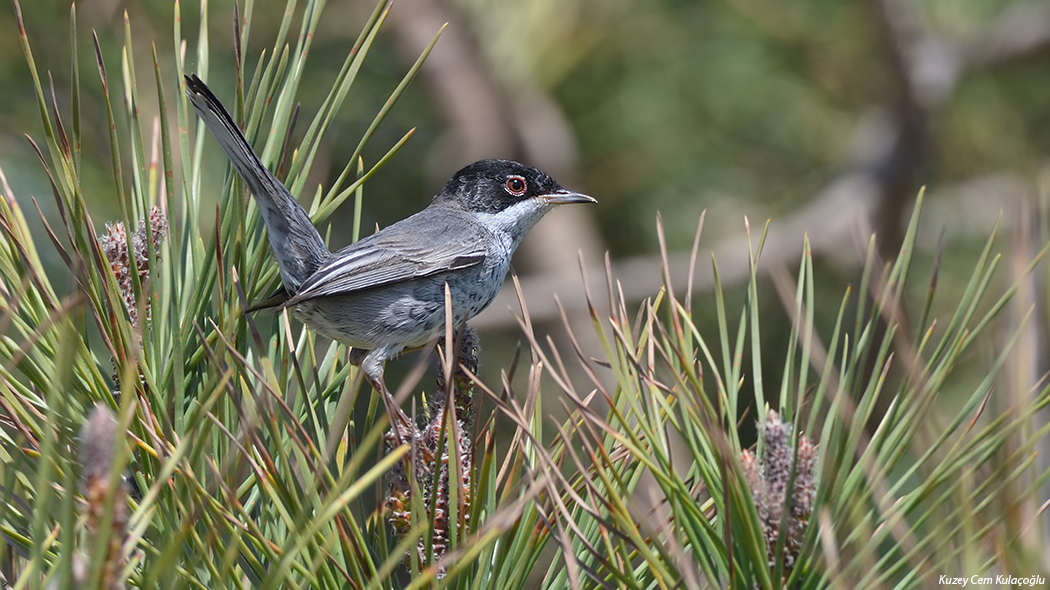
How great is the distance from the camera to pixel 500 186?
368 centimetres

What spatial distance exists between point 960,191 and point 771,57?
1.22 m

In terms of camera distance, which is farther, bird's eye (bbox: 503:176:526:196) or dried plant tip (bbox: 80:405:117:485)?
bird's eye (bbox: 503:176:526:196)

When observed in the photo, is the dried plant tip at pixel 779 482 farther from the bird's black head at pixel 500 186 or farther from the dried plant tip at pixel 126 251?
the bird's black head at pixel 500 186

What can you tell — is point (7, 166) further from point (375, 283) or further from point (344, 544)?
point (344, 544)

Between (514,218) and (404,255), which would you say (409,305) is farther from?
(514,218)

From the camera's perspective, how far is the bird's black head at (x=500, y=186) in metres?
3.63

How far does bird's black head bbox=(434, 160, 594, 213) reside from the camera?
363 cm

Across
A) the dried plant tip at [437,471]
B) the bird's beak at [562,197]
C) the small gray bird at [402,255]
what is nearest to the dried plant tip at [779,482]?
the dried plant tip at [437,471]

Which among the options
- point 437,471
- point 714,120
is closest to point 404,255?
point 437,471

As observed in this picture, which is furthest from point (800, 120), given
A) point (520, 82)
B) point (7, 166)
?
point (7, 166)

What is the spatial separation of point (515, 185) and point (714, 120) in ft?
6.06

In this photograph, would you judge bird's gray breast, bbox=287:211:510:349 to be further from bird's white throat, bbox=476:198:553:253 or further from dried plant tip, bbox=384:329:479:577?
dried plant tip, bbox=384:329:479:577

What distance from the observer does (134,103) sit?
5.50ft

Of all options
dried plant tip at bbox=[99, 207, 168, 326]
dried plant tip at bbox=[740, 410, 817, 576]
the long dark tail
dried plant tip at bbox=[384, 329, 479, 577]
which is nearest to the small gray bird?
the long dark tail
